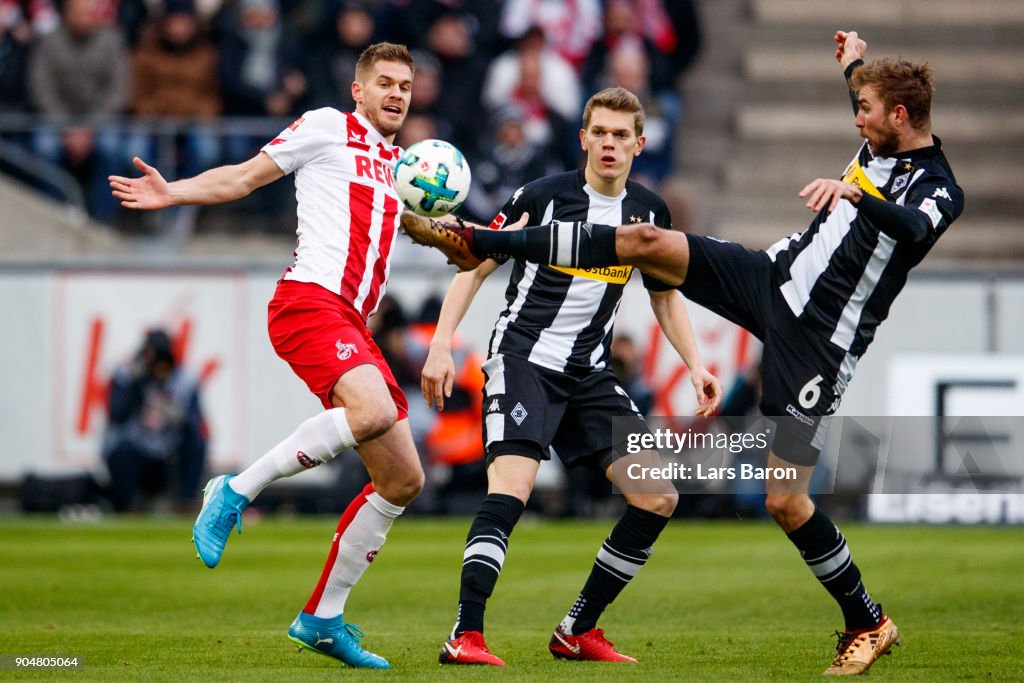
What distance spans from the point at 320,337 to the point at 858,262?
2384mm

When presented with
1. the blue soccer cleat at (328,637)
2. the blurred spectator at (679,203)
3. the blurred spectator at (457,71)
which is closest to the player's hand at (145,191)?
the blue soccer cleat at (328,637)

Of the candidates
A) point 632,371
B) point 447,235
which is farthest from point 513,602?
point 632,371

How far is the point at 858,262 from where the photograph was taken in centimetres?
707

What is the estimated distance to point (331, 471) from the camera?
17.2 metres

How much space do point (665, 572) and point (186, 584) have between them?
3.45 m

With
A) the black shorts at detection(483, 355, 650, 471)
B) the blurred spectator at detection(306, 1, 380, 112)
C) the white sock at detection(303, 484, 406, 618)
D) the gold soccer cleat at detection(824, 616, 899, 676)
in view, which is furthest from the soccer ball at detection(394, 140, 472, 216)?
the blurred spectator at detection(306, 1, 380, 112)

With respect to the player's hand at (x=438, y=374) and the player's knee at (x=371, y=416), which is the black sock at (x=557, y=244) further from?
the player's knee at (x=371, y=416)

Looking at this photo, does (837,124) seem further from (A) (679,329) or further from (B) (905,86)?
(B) (905,86)

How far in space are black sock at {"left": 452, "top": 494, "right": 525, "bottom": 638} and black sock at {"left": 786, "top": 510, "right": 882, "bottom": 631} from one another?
49.3 inches

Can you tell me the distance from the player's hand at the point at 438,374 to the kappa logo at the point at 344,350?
330 millimetres

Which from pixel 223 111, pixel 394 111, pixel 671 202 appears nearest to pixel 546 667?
pixel 394 111

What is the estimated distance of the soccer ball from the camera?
23.6 feet

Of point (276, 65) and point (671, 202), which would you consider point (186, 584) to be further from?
point (276, 65)

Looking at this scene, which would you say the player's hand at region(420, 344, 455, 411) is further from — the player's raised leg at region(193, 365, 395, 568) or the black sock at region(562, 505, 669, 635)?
the black sock at region(562, 505, 669, 635)
